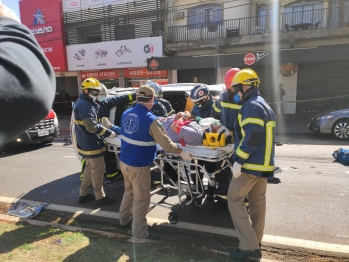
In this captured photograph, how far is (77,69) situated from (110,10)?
4.56 metres

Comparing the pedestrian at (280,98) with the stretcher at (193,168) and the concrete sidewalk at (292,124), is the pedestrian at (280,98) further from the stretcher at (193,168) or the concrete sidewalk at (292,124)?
the stretcher at (193,168)

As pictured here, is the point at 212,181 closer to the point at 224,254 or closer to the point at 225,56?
the point at 224,254

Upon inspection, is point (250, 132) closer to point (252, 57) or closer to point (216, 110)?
point (216, 110)

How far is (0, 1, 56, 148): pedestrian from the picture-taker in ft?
2.58

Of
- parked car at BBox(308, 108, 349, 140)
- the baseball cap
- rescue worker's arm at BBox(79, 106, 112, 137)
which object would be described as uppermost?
the baseball cap

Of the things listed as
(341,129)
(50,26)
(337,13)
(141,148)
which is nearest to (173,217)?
(141,148)

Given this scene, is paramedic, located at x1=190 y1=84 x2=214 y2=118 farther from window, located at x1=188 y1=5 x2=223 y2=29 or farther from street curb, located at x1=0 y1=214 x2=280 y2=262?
window, located at x1=188 y1=5 x2=223 y2=29

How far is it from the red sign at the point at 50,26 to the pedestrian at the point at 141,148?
63.2 ft

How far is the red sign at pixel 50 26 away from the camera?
69.3ft

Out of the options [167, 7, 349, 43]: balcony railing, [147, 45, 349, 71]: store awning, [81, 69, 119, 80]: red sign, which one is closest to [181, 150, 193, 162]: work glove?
[147, 45, 349, 71]: store awning

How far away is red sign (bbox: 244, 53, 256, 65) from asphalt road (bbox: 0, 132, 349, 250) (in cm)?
657

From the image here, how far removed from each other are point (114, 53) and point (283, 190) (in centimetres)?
1636

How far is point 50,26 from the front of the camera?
2141 centimetres

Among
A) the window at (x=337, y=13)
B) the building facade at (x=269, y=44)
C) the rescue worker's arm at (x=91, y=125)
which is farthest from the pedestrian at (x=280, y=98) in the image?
the rescue worker's arm at (x=91, y=125)
